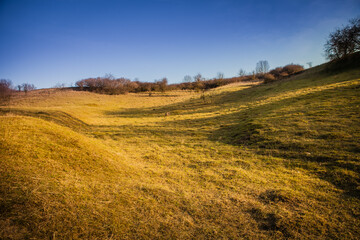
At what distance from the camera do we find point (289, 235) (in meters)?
3.50

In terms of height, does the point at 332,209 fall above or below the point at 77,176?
below

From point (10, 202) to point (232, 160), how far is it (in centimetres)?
795

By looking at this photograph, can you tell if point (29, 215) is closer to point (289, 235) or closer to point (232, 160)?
point (289, 235)

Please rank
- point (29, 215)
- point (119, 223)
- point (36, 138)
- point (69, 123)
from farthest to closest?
point (69, 123) → point (36, 138) → point (119, 223) → point (29, 215)

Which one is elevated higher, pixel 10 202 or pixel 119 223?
pixel 10 202

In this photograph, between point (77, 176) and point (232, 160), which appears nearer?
point (77, 176)

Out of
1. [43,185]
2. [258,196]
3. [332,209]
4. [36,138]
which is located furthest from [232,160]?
[36,138]

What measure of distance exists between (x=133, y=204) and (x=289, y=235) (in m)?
3.69

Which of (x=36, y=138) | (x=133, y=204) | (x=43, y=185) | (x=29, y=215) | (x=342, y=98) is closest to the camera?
(x=29, y=215)

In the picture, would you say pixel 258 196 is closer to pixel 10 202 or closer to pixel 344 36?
pixel 10 202

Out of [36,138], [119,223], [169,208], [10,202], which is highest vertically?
[36,138]

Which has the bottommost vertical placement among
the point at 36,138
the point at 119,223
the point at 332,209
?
the point at 332,209

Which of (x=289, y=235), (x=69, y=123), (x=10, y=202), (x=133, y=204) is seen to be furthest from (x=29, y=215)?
(x=69, y=123)

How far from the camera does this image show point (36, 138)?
5797 millimetres
